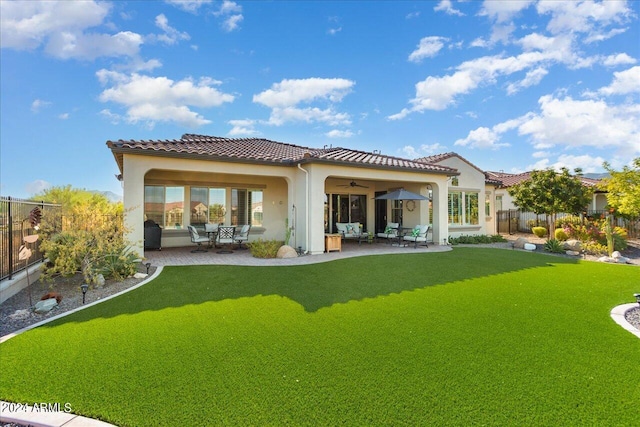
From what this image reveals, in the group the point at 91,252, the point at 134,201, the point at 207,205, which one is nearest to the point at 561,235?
the point at 207,205

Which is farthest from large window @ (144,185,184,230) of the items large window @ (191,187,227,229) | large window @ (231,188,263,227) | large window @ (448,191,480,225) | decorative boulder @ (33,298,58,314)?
large window @ (448,191,480,225)

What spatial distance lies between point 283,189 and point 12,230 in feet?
36.8

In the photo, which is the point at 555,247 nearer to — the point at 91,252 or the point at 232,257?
the point at 232,257

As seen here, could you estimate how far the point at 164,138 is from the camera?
13.6 m

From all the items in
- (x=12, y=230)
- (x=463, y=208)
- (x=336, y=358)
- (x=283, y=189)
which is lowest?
(x=336, y=358)

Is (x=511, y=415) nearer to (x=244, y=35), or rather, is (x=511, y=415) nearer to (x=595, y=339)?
(x=595, y=339)

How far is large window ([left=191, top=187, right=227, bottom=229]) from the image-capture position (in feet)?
51.3

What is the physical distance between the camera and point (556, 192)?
16281 mm

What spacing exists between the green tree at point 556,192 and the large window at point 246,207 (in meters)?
14.9

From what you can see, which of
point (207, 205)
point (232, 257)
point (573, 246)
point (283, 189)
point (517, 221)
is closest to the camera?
point (232, 257)

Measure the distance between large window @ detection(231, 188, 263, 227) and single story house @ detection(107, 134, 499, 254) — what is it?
0.17 feet

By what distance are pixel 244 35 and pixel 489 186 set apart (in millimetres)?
17551

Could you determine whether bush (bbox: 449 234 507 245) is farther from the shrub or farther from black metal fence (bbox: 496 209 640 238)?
black metal fence (bbox: 496 209 640 238)

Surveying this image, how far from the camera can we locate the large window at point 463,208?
19.1 m
